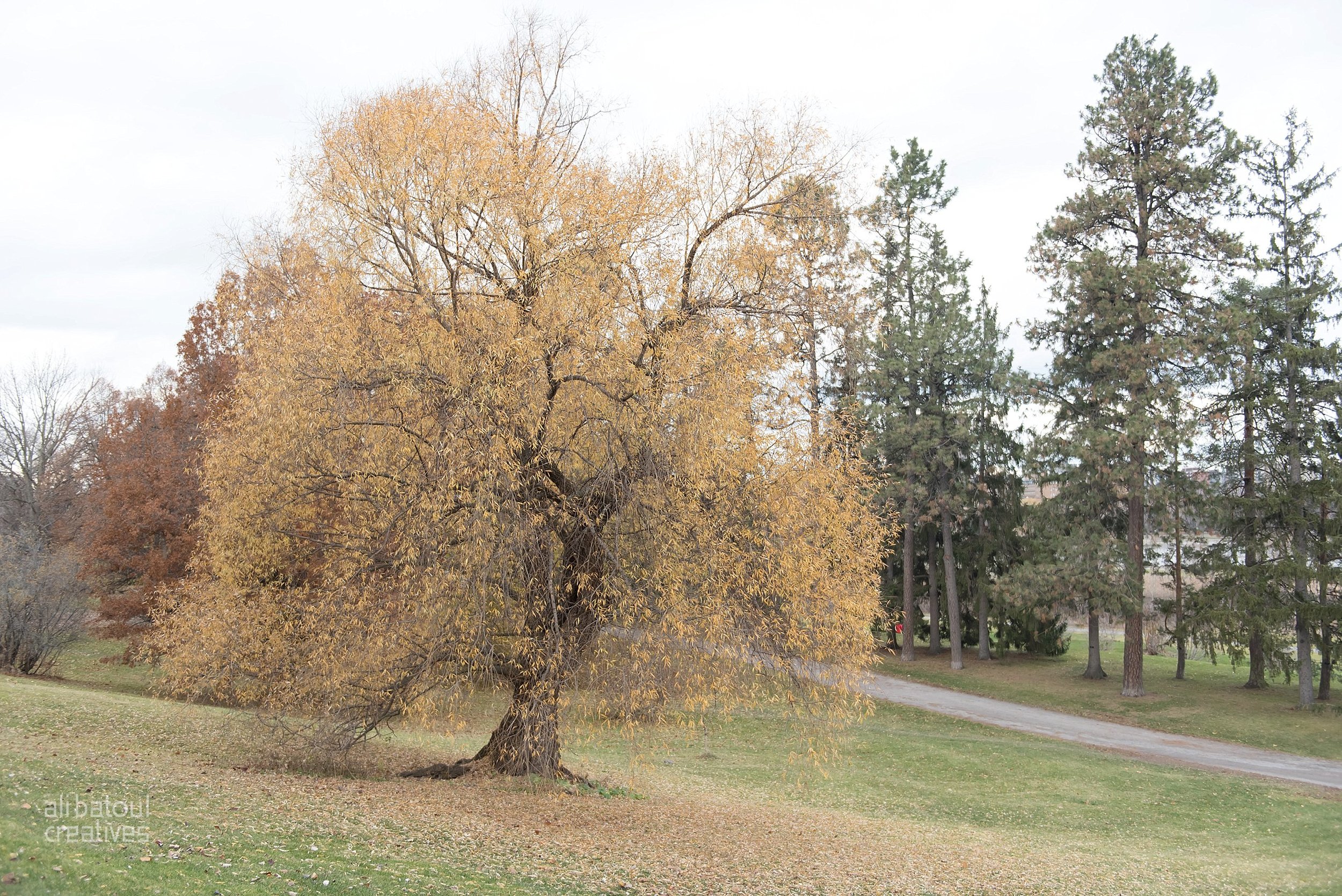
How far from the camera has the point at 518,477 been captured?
11305 mm

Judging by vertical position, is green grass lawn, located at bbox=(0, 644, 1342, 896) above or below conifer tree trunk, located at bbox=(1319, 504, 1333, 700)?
below

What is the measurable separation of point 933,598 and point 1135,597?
33.8 feet

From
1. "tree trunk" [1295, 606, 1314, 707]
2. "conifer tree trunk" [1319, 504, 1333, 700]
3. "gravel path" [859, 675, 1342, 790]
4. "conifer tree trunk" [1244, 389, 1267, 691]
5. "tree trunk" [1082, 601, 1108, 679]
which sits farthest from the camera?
"tree trunk" [1082, 601, 1108, 679]

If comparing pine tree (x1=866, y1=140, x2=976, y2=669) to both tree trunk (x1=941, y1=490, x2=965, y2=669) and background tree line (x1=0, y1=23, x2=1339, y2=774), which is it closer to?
tree trunk (x1=941, y1=490, x2=965, y2=669)

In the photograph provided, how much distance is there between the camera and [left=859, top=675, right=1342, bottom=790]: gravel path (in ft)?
68.7

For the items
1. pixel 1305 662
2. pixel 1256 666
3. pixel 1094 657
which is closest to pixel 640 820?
pixel 1305 662

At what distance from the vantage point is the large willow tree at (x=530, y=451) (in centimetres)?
1120

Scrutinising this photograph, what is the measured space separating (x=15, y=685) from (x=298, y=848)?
1384 centimetres

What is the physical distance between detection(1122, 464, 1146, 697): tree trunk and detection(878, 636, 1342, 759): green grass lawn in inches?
27.9

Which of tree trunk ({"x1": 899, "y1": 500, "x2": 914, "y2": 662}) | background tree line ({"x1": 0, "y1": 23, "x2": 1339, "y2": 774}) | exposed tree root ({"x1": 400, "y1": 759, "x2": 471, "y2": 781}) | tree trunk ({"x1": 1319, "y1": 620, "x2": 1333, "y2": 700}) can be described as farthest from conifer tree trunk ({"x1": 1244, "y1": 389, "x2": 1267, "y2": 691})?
exposed tree root ({"x1": 400, "y1": 759, "x2": 471, "y2": 781})

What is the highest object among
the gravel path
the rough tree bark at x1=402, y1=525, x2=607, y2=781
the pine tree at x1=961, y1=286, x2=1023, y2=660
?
the pine tree at x1=961, y1=286, x2=1023, y2=660

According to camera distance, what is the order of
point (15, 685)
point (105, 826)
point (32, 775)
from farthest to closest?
point (15, 685) < point (32, 775) < point (105, 826)

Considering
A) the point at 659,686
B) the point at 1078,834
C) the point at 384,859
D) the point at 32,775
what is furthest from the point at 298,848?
the point at 1078,834

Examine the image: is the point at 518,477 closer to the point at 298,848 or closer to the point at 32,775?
the point at 298,848
